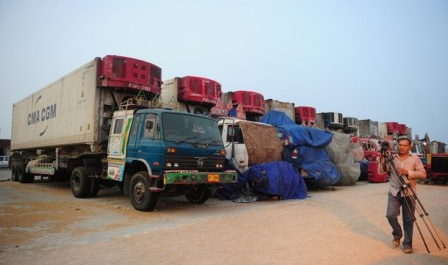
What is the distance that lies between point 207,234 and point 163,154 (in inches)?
91.9

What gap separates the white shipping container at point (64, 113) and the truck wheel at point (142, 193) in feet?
7.33

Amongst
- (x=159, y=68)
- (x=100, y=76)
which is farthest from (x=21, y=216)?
(x=159, y=68)

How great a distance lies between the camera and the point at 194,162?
7383 millimetres

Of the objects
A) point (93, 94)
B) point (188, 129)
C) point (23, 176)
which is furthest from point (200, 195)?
point (23, 176)

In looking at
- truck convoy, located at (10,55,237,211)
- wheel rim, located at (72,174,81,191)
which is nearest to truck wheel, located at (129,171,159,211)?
truck convoy, located at (10,55,237,211)

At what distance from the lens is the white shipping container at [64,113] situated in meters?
9.18

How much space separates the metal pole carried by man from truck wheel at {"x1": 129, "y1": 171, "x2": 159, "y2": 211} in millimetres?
4945

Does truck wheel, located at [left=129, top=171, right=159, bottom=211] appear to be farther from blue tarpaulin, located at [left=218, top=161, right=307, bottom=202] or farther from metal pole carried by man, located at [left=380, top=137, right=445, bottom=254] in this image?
metal pole carried by man, located at [left=380, top=137, right=445, bottom=254]

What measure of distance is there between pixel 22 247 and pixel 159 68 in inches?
266

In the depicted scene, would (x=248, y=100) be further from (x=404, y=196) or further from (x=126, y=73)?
(x=404, y=196)

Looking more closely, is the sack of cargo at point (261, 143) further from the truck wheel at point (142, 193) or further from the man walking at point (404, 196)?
the man walking at point (404, 196)

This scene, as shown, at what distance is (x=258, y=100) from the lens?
55.1 ft

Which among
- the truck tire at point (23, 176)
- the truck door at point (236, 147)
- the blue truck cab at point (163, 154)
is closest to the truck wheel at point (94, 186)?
the blue truck cab at point (163, 154)

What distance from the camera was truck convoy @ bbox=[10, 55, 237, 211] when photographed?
23.7 feet
